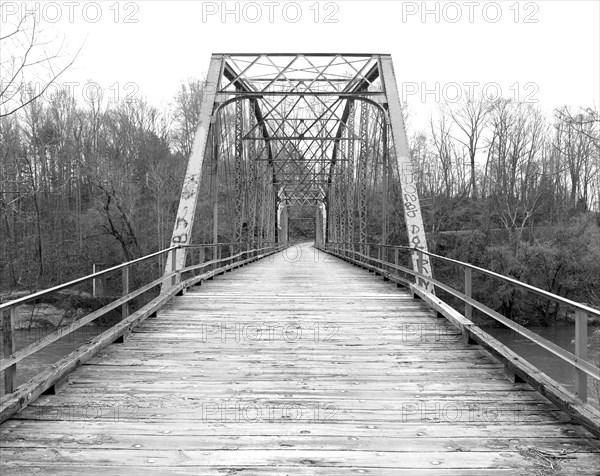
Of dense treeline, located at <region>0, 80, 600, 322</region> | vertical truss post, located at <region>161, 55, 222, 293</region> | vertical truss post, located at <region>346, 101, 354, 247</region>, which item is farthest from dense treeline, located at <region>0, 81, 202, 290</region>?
vertical truss post, located at <region>161, 55, 222, 293</region>

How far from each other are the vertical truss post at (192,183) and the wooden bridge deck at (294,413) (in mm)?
3708

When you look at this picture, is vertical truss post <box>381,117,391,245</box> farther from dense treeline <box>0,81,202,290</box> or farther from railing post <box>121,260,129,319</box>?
dense treeline <box>0,81,202,290</box>

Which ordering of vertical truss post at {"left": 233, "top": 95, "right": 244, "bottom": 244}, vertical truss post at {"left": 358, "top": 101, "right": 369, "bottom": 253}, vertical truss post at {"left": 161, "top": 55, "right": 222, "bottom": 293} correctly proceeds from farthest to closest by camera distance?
vertical truss post at {"left": 358, "top": 101, "right": 369, "bottom": 253} → vertical truss post at {"left": 233, "top": 95, "right": 244, "bottom": 244} → vertical truss post at {"left": 161, "top": 55, "right": 222, "bottom": 293}

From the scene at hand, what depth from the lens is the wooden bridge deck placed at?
10.4 feet

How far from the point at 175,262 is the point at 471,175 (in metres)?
37.9

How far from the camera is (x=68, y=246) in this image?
126ft

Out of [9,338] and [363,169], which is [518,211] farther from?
[9,338]

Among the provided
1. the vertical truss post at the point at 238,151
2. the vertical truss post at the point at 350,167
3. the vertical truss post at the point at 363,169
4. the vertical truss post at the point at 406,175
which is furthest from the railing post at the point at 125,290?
the vertical truss post at the point at 350,167

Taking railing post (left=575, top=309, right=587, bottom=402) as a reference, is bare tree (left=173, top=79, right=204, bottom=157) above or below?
above

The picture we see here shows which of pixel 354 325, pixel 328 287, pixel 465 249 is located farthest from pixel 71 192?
pixel 354 325

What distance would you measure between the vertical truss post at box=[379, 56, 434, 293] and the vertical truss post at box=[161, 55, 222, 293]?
4.09 meters

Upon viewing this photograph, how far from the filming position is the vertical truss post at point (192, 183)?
10452mm

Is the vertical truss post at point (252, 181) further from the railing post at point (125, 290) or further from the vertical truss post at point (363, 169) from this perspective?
the railing post at point (125, 290)

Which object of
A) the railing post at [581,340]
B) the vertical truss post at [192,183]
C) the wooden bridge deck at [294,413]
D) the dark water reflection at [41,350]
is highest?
the vertical truss post at [192,183]
